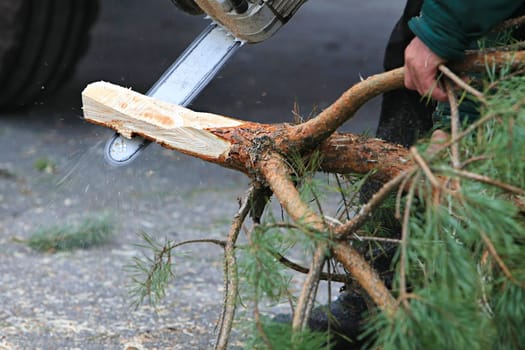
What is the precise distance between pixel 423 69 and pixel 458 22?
81mm

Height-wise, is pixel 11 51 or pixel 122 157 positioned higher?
pixel 11 51

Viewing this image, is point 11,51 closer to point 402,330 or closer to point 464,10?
point 464,10

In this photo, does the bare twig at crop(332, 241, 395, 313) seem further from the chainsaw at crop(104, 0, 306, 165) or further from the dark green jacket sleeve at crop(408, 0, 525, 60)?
the chainsaw at crop(104, 0, 306, 165)

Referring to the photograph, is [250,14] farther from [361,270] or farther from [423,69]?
[361,270]

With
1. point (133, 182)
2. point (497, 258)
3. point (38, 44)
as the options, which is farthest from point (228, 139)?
point (38, 44)

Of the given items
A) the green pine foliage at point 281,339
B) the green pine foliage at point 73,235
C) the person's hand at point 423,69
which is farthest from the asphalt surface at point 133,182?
the green pine foliage at point 281,339

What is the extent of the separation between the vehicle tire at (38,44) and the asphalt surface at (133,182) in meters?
0.17

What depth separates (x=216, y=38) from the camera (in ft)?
Answer: 6.20

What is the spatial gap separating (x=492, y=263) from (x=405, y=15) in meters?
0.96

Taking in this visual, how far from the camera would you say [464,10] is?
1.26 m

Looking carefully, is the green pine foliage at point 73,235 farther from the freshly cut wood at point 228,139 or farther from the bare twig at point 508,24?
the bare twig at point 508,24

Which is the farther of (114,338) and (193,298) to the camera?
(193,298)

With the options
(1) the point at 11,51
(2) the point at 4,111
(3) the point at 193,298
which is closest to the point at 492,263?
(3) the point at 193,298

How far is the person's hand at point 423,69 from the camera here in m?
1.30
